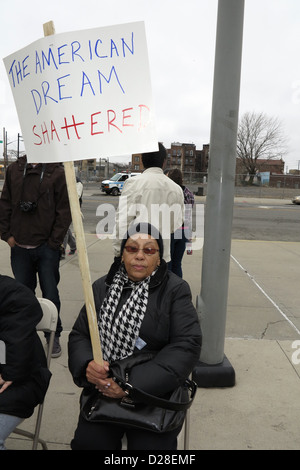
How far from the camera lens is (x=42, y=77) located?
1696 mm

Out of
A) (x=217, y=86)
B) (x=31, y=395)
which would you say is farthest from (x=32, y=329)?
(x=217, y=86)

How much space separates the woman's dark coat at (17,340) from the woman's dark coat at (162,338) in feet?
0.79

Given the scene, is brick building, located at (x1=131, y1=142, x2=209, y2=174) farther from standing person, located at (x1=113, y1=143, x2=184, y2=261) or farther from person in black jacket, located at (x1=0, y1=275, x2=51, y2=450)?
person in black jacket, located at (x1=0, y1=275, x2=51, y2=450)

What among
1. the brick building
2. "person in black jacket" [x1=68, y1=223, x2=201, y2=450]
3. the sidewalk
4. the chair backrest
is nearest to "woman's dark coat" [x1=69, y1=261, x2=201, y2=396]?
"person in black jacket" [x1=68, y1=223, x2=201, y2=450]

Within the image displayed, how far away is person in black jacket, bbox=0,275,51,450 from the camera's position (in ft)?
6.13

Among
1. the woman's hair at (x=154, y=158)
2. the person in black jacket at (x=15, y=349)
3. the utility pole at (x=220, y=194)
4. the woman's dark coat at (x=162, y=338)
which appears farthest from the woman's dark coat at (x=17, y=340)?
the woman's hair at (x=154, y=158)

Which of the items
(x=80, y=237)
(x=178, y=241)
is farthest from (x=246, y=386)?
(x=80, y=237)

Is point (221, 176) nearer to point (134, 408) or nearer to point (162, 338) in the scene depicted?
point (162, 338)


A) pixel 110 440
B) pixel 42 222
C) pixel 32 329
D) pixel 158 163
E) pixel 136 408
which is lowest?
pixel 110 440

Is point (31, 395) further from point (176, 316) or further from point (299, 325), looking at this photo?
point (299, 325)

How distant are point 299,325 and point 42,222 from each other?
2.83m

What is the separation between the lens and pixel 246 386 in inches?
119

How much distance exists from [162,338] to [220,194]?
4.06 feet
